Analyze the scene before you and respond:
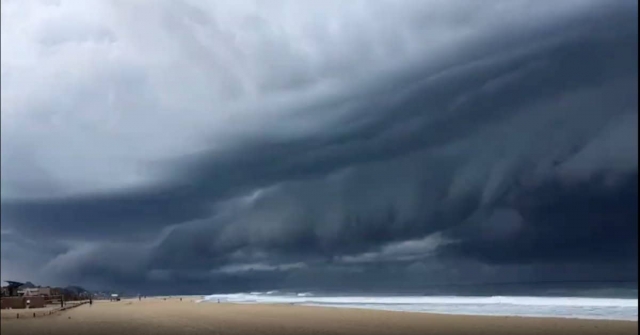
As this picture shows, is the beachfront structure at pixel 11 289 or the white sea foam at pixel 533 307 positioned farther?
the white sea foam at pixel 533 307

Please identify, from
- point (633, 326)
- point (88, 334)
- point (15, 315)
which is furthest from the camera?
point (633, 326)

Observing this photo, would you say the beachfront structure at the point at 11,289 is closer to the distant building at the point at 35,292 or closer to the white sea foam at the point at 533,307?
the distant building at the point at 35,292

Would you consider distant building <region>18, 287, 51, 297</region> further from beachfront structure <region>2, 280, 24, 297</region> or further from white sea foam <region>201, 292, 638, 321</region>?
white sea foam <region>201, 292, 638, 321</region>

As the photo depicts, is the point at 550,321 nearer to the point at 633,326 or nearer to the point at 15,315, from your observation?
the point at 633,326

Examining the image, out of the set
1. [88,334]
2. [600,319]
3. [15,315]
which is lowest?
[600,319]

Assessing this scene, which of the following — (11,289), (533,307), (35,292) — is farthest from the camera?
(533,307)

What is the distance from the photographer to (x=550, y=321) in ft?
111

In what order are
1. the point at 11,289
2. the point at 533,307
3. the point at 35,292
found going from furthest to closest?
the point at 533,307 < the point at 35,292 < the point at 11,289

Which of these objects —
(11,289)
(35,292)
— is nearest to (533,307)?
(35,292)

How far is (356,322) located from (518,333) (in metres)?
10.7

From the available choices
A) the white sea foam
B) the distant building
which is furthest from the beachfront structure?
the white sea foam

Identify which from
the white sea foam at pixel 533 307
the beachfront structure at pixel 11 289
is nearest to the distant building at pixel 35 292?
the beachfront structure at pixel 11 289

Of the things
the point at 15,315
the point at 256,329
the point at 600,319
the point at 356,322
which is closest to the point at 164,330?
the point at 256,329

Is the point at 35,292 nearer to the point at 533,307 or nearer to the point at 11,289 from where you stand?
the point at 11,289
